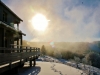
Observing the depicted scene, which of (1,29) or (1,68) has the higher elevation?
(1,29)

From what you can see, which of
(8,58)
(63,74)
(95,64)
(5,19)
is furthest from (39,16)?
(95,64)

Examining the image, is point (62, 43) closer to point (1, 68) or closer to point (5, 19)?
point (5, 19)

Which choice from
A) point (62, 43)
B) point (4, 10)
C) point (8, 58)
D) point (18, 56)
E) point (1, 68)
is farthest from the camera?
point (62, 43)

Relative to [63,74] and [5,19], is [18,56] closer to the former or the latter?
[63,74]

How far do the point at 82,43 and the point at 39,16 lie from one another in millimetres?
105910

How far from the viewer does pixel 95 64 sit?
43.4 meters

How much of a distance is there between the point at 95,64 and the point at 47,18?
31.6 m

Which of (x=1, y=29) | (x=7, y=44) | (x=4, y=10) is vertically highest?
(x=4, y=10)

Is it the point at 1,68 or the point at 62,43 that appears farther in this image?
the point at 62,43

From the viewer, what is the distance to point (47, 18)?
853 inches

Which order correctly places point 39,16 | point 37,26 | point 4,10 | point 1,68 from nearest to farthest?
point 1,68 < point 4,10 < point 39,16 < point 37,26

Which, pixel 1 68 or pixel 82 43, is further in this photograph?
pixel 82 43

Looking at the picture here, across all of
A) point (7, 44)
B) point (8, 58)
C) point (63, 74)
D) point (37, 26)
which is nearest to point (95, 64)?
point (37, 26)

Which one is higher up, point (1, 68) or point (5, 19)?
point (5, 19)
